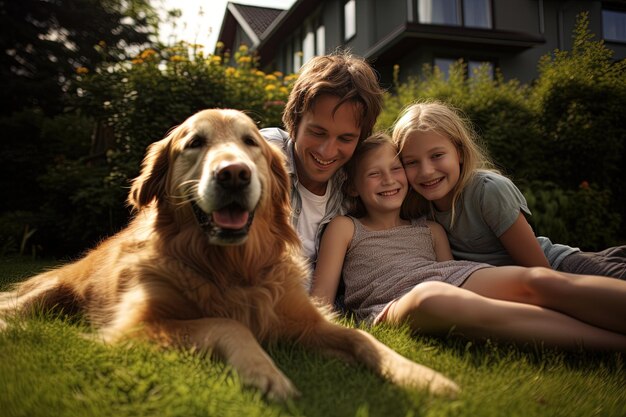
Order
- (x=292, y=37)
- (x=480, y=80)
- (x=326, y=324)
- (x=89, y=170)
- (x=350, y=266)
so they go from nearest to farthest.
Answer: (x=326, y=324) < (x=350, y=266) < (x=89, y=170) < (x=480, y=80) < (x=292, y=37)

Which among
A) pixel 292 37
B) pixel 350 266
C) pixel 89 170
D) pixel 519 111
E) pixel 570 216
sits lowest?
pixel 350 266

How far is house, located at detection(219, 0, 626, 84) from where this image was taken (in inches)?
540

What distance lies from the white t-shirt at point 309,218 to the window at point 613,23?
1685 cm

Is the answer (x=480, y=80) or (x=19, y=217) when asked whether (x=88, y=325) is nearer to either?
(x=19, y=217)

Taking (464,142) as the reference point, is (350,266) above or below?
below

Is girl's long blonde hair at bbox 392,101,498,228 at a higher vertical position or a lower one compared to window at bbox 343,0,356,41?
lower

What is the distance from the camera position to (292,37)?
19594 millimetres

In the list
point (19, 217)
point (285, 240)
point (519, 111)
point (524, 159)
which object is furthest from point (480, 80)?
point (19, 217)

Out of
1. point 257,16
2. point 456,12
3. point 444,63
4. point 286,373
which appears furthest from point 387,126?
point 257,16

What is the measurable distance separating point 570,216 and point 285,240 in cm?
608

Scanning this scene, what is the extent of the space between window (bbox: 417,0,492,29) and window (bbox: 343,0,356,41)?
2.32 meters

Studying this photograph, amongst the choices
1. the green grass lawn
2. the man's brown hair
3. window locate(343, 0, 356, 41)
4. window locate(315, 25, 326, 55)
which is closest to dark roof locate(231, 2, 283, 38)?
window locate(315, 25, 326, 55)

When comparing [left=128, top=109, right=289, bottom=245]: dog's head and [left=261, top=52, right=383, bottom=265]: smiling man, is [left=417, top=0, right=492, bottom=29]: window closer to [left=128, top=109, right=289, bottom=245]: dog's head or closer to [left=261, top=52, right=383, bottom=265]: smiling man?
[left=261, top=52, right=383, bottom=265]: smiling man

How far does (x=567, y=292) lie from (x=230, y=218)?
5.71 feet
